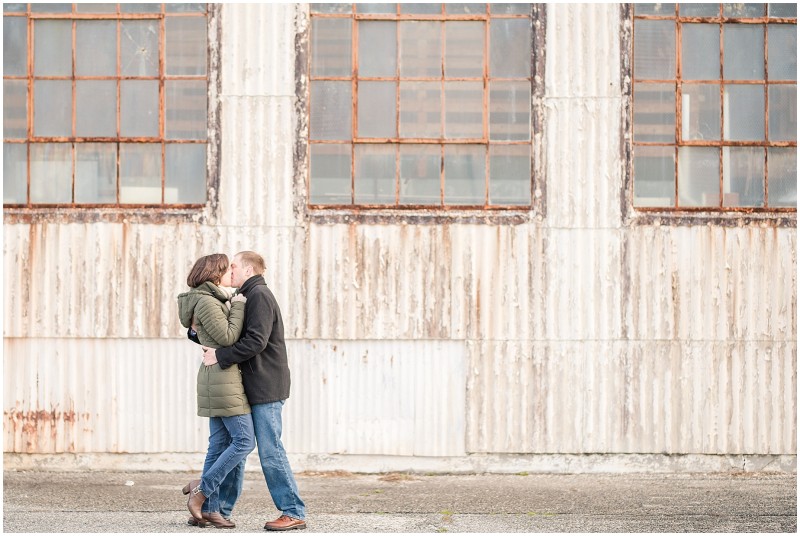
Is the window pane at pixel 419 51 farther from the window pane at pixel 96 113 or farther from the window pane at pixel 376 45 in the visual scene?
the window pane at pixel 96 113

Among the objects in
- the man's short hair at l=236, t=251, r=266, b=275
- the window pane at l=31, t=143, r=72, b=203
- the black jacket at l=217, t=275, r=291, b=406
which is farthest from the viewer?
the window pane at l=31, t=143, r=72, b=203

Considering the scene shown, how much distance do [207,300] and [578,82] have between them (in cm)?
397

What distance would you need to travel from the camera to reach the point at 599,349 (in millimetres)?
9500

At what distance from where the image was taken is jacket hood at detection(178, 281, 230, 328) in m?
7.20

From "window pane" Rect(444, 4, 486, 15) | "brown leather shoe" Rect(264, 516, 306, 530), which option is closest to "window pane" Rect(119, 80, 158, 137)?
"window pane" Rect(444, 4, 486, 15)

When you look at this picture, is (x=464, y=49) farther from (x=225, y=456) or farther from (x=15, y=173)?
(x=225, y=456)

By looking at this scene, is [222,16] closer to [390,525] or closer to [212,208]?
[212,208]

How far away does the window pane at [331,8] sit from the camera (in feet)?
31.5

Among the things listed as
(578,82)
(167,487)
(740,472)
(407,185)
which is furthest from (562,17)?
(167,487)

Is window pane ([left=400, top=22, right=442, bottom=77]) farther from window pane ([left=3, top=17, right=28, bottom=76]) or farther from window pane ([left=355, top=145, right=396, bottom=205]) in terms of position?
window pane ([left=3, top=17, right=28, bottom=76])

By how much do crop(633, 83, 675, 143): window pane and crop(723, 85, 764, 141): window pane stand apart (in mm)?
474

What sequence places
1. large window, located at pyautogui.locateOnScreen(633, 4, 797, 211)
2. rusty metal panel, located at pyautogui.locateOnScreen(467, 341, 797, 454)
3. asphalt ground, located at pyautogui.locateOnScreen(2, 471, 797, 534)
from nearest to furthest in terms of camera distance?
asphalt ground, located at pyautogui.locateOnScreen(2, 471, 797, 534) < rusty metal panel, located at pyautogui.locateOnScreen(467, 341, 797, 454) < large window, located at pyautogui.locateOnScreen(633, 4, 797, 211)

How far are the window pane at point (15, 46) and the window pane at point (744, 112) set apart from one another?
590 cm

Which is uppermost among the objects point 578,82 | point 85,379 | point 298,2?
point 298,2
